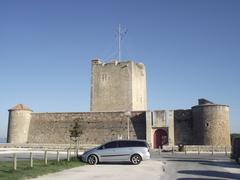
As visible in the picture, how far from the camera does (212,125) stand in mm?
38688

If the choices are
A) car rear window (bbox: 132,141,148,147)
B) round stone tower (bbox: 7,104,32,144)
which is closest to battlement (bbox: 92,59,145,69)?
round stone tower (bbox: 7,104,32,144)

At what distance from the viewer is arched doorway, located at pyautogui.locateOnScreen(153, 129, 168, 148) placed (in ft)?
135

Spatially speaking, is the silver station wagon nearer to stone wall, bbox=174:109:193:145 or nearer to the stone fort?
the stone fort

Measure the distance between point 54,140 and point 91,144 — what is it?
5.26 metres

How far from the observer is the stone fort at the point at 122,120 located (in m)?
39.0

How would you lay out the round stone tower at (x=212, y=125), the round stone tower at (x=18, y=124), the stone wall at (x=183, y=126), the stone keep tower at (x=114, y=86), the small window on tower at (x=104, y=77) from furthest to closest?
the small window on tower at (x=104, y=77) → the stone keep tower at (x=114, y=86) → the round stone tower at (x=18, y=124) → the stone wall at (x=183, y=126) → the round stone tower at (x=212, y=125)

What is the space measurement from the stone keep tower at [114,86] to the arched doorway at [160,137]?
7.63 metres

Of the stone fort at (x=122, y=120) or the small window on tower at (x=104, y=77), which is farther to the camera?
the small window on tower at (x=104, y=77)

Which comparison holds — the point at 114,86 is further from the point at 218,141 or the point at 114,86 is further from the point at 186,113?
the point at 218,141

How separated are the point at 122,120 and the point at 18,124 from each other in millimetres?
12846

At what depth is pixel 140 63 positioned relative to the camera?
5256cm

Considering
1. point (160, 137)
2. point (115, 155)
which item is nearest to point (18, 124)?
point (160, 137)

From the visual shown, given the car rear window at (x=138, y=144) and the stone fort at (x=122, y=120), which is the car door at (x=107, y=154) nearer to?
the car rear window at (x=138, y=144)

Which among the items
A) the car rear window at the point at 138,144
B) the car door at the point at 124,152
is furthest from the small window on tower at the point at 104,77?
→ the car door at the point at 124,152
